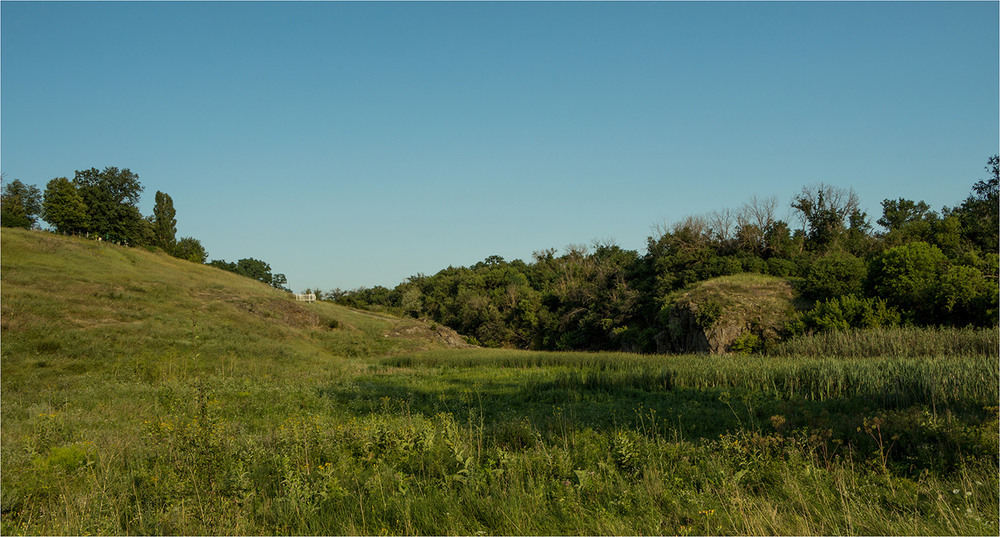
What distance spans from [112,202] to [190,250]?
1990 cm

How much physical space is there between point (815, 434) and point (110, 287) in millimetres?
41943

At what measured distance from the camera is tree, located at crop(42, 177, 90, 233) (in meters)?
61.4

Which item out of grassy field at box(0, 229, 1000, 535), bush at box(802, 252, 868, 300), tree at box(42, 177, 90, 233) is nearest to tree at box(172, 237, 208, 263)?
tree at box(42, 177, 90, 233)

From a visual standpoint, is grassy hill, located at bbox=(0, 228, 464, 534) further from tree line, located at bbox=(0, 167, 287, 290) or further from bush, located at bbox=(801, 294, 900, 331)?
bush, located at bbox=(801, 294, 900, 331)

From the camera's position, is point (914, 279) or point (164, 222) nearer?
point (914, 279)

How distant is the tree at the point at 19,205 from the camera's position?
192ft

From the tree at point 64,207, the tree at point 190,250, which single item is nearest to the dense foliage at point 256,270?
the tree at point 190,250

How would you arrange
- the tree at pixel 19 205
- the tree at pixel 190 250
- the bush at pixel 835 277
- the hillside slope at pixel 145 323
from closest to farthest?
the hillside slope at pixel 145 323 → the bush at pixel 835 277 → the tree at pixel 19 205 → the tree at pixel 190 250

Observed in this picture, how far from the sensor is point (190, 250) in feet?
290

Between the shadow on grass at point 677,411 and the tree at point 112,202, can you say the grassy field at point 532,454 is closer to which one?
the shadow on grass at point 677,411

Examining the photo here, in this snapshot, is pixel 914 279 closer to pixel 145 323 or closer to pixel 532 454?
pixel 532 454

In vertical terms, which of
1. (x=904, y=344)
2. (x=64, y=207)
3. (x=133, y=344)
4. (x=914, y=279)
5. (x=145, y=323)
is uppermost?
(x=64, y=207)

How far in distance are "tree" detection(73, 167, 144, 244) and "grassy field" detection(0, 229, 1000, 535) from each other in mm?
57079

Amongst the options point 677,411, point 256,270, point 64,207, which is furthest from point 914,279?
point 256,270
